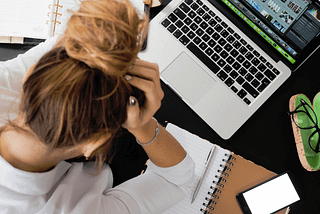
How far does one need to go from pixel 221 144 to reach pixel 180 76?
268mm

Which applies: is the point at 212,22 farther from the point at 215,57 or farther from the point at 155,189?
the point at 155,189

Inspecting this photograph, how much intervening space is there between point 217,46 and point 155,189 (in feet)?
1.66

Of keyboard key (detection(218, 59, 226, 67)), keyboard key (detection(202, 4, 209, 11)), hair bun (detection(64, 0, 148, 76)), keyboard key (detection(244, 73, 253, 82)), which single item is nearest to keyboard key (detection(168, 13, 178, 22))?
keyboard key (detection(202, 4, 209, 11))

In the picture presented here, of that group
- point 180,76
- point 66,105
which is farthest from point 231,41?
point 66,105

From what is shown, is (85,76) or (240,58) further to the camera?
Answer: (240,58)

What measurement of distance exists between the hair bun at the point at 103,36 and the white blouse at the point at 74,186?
0.31 metres

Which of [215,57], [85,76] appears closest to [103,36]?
[85,76]

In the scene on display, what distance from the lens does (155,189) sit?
2.16 ft

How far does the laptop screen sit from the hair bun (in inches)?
21.3

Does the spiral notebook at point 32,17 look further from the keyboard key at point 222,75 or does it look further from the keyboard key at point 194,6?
the keyboard key at point 222,75

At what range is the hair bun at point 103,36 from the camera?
0.29 metres

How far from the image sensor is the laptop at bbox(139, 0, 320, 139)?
0.79 m

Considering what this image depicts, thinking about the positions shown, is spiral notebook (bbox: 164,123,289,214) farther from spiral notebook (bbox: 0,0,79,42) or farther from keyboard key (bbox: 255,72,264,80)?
spiral notebook (bbox: 0,0,79,42)

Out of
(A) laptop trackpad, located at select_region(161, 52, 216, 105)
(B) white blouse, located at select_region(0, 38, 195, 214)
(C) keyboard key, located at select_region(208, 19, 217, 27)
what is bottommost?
(B) white blouse, located at select_region(0, 38, 195, 214)
